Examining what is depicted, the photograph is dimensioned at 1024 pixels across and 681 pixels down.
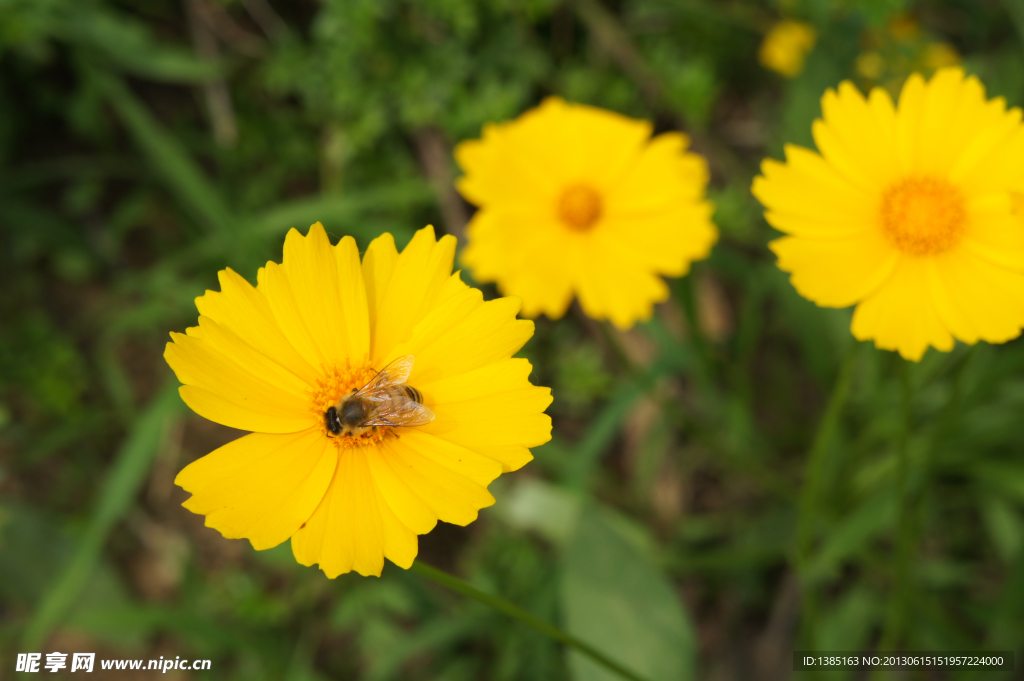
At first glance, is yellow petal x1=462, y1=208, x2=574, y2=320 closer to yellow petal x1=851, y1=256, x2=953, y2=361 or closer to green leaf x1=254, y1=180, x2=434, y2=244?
green leaf x1=254, y1=180, x2=434, y2=244

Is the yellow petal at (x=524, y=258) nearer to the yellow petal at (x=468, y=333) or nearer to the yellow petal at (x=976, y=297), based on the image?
the yellow petal at (x=468, y=333)

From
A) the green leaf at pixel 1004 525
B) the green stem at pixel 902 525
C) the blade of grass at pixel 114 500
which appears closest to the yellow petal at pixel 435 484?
the green stem at pixel 902 525

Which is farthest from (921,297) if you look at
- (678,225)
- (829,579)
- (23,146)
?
(23,146)

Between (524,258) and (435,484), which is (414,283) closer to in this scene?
(435,484)

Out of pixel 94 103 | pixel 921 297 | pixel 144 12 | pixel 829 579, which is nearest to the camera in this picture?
pixel 921 297

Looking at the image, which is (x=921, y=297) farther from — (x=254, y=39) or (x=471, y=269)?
(x=254, y=39)

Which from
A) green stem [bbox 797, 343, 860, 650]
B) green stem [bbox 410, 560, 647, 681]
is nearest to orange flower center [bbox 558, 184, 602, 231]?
green stem [bbox 797, 343, 860, 650]
